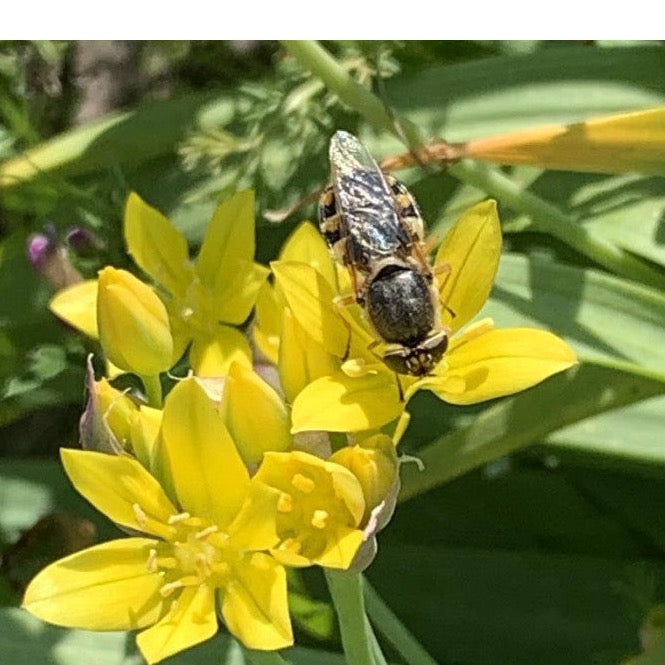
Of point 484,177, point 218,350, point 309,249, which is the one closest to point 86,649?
point 218,350

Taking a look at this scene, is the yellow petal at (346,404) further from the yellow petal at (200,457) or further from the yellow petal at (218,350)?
the yellow petal at (218,350)

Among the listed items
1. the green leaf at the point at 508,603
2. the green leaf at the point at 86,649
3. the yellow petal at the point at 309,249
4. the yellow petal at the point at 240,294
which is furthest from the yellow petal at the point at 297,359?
the green leaf at the point at 508,603

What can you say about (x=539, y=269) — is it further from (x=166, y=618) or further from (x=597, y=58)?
(x=166, y=618)

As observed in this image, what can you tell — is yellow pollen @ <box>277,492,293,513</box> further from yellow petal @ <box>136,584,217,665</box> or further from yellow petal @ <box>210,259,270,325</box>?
yellow petal @ <box>210,259,270,325</box>

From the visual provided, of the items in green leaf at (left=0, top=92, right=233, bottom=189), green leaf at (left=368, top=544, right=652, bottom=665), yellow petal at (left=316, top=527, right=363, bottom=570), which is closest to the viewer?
yellow petal at (left=316, top=527, right=363, bottom=570)

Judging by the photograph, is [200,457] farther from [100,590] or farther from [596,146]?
[596,146]

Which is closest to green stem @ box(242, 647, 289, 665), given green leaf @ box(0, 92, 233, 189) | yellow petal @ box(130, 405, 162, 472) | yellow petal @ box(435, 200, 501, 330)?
yellow petal @ box(130, 405, 162, 472)
